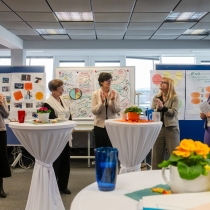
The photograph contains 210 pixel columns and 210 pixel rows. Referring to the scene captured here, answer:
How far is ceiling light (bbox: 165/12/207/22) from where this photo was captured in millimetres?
4375

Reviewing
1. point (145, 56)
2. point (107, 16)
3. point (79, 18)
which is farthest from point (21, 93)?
point (145, 56)

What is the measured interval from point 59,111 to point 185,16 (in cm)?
294

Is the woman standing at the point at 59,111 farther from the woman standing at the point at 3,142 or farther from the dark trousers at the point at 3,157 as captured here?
the dark trousers at the point at 3,157

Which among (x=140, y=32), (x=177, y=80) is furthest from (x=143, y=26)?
(x=177, y=80)

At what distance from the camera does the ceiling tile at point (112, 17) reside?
433 centimetres

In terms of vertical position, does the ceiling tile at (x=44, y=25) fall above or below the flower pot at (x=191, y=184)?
above

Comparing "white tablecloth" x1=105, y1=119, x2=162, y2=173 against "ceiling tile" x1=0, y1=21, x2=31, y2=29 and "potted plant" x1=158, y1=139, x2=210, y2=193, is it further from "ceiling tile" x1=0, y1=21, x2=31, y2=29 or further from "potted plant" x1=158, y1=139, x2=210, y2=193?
"ceiling tile" x1=0, y1=21, x2=31, y2=29

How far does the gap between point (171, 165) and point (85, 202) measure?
317 millimetres

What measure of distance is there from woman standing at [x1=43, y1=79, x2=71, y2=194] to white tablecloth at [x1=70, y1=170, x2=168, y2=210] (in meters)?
1.83

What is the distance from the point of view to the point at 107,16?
4434 millimetres

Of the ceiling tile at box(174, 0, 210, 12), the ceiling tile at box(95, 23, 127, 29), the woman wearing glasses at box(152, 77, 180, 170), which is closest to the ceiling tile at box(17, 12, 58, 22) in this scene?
the ceiling tile at box(95, 23, 127, 29)

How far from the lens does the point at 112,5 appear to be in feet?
12.8

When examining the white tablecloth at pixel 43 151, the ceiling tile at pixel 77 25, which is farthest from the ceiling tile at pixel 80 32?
the white tablecloth at pixel 43 151

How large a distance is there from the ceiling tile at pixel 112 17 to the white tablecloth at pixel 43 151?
261 cm
